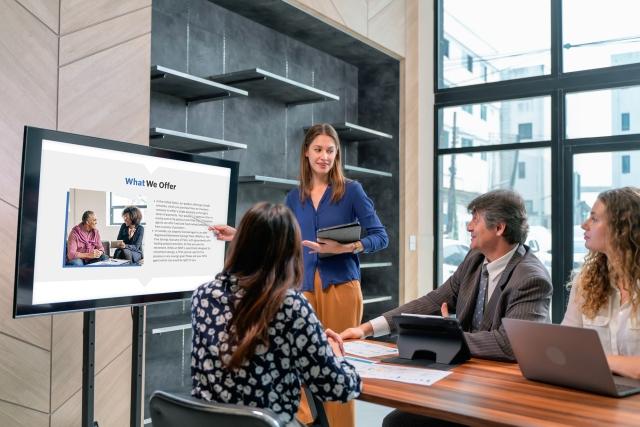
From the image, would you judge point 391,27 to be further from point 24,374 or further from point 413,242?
point 24,374

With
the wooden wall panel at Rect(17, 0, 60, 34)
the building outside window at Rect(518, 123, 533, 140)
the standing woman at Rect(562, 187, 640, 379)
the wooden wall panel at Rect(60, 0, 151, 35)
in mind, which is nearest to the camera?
the standing woman at Rect(562, 187, 640, 379)

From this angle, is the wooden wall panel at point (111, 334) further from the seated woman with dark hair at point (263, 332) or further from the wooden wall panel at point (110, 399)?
the seated woman with dark hair at point (263, 332)

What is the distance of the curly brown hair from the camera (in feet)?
6.05

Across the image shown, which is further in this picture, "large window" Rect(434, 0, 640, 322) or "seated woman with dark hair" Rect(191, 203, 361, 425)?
"large window" Rect(434, 0, 640, 322)

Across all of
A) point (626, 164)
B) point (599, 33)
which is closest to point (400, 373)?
point (626, 164)

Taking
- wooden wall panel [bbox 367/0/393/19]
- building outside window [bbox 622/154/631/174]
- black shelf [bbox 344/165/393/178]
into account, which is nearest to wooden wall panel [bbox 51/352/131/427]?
black shelf [bbox 344/165/393/178]

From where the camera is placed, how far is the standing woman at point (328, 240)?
295 cm

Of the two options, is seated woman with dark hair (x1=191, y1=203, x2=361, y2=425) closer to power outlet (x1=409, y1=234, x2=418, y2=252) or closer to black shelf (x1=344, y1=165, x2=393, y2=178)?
black shelf (x1=344, y1=165, x2=393, y2=178)

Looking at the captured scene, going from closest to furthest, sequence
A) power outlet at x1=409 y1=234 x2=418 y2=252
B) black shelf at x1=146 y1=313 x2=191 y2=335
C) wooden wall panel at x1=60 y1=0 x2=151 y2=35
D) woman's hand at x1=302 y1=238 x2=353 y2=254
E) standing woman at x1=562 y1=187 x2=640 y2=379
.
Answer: standing woman at x1=562 y1=187 x2=640 y2=379 → wooden wall panel at x1=60 y1=0 x2=151 y2=35 → woman's hand at x1=302 y1=238 x2=353 y2=254 → black shelf at x1=146 y1=313 x2=191 y2=335 → power outlet at x1=409 y1=234 x2=418 y2=252

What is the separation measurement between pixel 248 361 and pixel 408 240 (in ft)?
13.0

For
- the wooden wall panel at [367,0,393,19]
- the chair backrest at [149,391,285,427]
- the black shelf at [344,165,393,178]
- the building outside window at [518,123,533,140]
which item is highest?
the wooden wall panel at [367,0,393,19]

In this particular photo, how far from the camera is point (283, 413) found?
4.71 ft

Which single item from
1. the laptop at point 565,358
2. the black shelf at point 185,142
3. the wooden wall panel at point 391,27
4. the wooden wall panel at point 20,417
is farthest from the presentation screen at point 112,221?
the wooden wall panel at point 391,27

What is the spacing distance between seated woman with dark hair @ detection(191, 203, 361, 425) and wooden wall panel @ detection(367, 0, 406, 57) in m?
3.57
